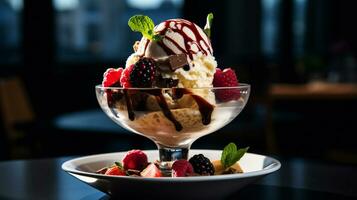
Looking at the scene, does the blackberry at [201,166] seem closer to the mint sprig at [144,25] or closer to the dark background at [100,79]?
the mint sprig at [144,25]

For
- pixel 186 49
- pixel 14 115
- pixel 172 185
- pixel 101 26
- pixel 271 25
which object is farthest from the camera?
pixel 271 25

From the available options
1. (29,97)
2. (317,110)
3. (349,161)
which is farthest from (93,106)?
(349,161)

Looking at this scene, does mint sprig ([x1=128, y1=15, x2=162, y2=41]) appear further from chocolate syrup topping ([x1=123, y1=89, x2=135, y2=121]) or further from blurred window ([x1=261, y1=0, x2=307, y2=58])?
blurred window ([x1=261, y1=0, x2=307, y2=58])

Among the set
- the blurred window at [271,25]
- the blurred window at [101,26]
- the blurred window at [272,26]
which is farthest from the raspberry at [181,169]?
the blurred window at [271,25]

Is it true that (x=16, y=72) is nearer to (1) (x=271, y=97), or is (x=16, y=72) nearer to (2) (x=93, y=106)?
(2) (x=93, y=106)

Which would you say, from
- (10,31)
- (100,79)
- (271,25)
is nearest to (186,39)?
(10,31)

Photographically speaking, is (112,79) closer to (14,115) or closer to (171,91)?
(171,91)

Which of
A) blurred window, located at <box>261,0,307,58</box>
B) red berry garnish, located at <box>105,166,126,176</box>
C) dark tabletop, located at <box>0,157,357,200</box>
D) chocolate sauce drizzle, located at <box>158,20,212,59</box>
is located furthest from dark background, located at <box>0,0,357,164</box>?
red berry garnish, located at <box>105,166,126,176</box>
